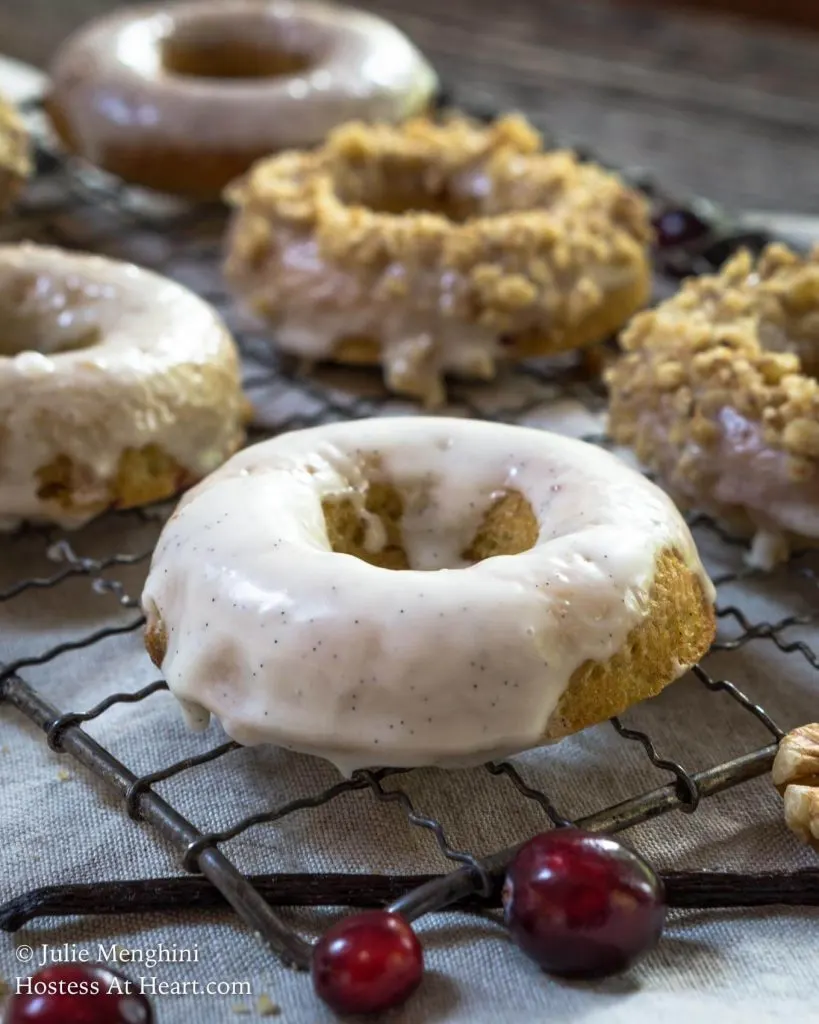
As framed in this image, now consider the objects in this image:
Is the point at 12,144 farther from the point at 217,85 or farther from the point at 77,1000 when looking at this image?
the point at 77,1000

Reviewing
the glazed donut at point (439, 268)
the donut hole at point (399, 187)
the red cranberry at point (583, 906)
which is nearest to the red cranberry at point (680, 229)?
the glazed donut at point (439, 268)

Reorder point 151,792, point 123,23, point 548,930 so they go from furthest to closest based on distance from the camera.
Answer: point 123,23, point 151,792, point 548,930

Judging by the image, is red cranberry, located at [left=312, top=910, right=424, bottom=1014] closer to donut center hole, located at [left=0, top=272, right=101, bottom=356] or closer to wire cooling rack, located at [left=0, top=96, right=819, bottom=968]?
wire cooling rack, located at [left=0, top=96, right=819, bottom=968]

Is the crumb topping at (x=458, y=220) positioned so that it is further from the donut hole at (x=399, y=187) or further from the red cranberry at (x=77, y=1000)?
the red cranberry at (x=77, y=1000)

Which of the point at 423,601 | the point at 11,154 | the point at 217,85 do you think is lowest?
the point at 11,154

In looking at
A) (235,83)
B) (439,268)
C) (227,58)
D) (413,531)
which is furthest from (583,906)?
(227,58)

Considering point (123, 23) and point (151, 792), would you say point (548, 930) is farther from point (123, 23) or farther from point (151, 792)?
point (123, 23)

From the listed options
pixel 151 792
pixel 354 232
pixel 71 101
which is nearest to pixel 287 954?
pixel 151 792
